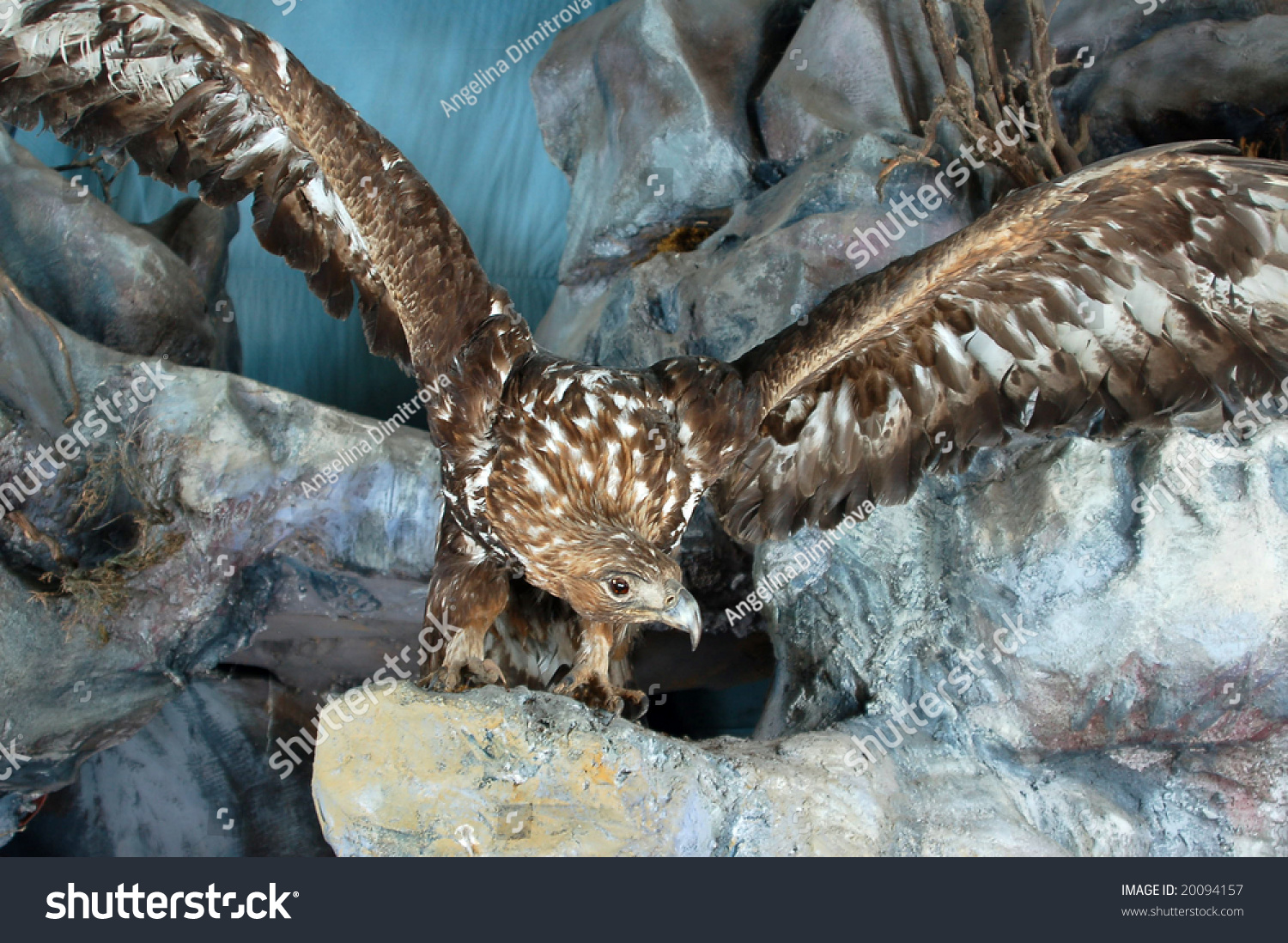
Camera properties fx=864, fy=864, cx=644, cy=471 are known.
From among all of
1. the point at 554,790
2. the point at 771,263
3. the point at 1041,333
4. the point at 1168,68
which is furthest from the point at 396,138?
the point at 554,790

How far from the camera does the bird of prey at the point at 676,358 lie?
7.88 feet

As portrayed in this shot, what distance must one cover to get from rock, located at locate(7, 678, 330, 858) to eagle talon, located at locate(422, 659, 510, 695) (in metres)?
2.00

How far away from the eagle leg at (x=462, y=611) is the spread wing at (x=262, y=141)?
0.60 m

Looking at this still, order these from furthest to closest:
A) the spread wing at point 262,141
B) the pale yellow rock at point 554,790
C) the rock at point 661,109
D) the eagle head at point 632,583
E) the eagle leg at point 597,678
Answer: the rock at point 661,109 → the eagle leg at point 597,678 → the spread wing at point 262,141 → the eagle head at point 632,583 → the pale yellow rock at point 554,790

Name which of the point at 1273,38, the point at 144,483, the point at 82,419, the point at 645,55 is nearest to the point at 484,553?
the point at 144,483

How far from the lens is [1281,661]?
269cm

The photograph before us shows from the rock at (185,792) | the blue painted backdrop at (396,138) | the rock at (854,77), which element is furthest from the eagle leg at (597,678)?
the blue painted backdrop at (396,138)

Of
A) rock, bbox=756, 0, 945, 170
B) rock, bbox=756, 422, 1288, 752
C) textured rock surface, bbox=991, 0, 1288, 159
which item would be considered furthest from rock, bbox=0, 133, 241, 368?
textured rock surface, bbox=991, 0, 1288, 159

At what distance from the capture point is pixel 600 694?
2.82 meters

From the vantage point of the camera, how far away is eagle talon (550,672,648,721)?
2.80 m

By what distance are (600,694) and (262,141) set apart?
A: 232 cm

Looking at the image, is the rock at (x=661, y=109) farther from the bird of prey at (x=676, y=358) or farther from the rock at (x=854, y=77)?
the bird of prey at (x=676, y=358)

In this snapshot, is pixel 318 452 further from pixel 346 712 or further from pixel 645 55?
pixel 645 55

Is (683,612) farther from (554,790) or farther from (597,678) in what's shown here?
A: (597,678)
